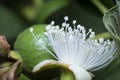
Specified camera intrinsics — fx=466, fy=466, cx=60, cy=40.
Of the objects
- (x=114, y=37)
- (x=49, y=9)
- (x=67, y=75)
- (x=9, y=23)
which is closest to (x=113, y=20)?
(x=114, y=37)

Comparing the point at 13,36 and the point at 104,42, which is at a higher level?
the point at 104,42

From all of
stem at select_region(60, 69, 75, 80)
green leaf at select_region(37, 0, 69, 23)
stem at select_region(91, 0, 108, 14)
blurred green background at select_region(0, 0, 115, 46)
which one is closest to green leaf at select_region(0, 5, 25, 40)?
blurred green background at select_region(0, 0, 115, 46)

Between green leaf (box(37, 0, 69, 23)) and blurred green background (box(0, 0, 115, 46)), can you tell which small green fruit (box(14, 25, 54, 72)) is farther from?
green leaf (box(37, 0, 69, 23))

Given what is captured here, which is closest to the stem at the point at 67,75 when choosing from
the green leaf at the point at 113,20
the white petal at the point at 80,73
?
the white petal at the point at 80,73

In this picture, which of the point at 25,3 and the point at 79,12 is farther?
the point at 25,3

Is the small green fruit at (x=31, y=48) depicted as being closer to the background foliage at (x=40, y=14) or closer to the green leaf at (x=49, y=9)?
the background foliage at (x=40, y=14)

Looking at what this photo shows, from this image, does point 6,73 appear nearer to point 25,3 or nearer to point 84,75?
point 84,75

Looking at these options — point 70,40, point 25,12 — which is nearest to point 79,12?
point 25,12
